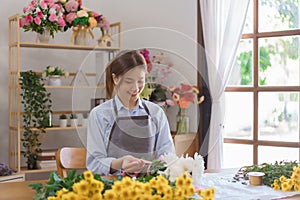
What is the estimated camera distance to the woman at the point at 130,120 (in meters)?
1.59

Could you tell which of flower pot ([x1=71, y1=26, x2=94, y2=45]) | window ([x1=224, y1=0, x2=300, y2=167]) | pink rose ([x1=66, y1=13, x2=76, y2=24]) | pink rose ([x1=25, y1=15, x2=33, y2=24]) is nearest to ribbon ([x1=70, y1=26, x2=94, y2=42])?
flower pot ([x1=71, y1=26, x2=94, y2=45])

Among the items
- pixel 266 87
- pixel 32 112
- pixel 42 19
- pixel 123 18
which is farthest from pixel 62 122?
pixel 266 87

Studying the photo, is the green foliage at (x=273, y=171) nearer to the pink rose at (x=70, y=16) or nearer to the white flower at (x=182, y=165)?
the white flower at (x=182, y=165)

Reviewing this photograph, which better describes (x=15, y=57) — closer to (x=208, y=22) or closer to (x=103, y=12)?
(x=103, y=12)

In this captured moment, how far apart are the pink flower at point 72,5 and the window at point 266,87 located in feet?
4.66

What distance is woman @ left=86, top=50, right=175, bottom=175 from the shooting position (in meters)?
1.59

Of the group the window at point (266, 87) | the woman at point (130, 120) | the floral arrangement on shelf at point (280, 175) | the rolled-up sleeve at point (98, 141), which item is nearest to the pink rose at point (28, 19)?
the window at point (266, 87)

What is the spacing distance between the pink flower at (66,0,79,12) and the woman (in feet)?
6.95

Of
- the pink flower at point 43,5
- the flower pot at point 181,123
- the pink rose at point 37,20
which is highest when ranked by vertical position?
the pink flower at point 43,5

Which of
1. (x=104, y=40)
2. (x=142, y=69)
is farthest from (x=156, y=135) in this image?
(x=104, y=40)

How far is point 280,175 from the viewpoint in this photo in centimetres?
194

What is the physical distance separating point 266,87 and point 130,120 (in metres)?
2.68

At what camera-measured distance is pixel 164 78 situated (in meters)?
1.62

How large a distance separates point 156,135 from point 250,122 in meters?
2.66
